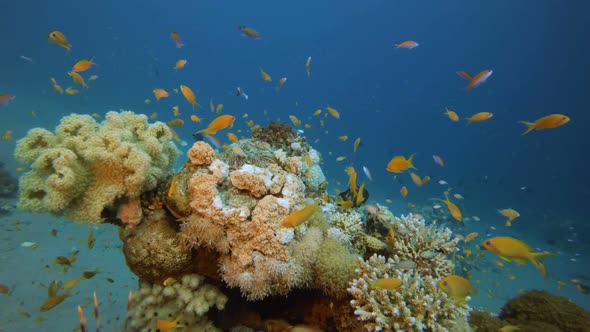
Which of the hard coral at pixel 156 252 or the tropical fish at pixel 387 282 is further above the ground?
the tropical fish at pixel 387 282

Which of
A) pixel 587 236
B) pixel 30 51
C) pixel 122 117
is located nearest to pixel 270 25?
pixel 30 51

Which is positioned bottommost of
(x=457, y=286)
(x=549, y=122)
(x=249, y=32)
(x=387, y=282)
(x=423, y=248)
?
(x=387, y=282)

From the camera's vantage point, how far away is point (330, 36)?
106 m

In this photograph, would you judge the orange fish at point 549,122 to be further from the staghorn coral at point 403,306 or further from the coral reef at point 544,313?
the staghorn coral at point 403,306

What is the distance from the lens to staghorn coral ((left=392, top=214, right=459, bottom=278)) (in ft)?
15.5

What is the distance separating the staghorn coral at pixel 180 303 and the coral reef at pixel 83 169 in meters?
1.35

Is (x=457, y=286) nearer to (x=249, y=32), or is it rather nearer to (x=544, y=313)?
(x=544, y=313)

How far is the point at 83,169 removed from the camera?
4016 millimetres

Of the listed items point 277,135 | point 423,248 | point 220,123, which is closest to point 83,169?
point 220,123

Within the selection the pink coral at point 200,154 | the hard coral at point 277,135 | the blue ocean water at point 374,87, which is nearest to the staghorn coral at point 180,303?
the pink coral at point 200,154

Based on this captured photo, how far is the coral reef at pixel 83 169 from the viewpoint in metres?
3.74

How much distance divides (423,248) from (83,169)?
5515 millimetres

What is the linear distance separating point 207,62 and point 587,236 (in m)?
112

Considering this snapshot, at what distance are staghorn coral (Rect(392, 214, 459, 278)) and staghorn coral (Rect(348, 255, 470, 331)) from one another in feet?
1.86
